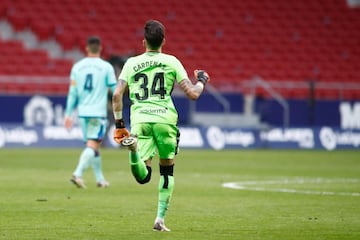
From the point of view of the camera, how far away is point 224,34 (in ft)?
134

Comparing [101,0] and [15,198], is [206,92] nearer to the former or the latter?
[101,0]

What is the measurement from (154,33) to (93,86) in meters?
6.85

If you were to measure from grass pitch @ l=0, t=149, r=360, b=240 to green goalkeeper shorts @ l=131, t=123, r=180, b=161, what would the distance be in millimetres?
820

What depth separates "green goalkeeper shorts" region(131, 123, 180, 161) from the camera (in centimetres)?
1059

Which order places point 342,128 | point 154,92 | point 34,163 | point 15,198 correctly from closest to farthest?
point 154,92
point 15,198
point 34,163
point 342,128

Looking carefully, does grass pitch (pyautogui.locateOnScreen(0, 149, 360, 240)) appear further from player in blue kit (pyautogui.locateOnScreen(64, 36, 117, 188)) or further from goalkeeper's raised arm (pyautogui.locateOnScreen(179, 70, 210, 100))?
goalkeeper's raised arm (pyautogui.locateOnScreen(179, 70, 210, 100))

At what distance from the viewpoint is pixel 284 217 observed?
12125mm

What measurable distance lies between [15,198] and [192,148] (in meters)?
17.6

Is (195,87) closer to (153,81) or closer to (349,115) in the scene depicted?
(153,81)

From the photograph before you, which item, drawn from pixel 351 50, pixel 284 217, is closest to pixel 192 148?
pixel 351 50

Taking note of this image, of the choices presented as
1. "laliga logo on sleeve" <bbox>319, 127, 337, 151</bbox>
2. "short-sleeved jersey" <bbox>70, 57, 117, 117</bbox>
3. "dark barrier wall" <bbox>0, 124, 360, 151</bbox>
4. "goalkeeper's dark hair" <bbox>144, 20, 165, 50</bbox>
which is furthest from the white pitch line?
"laliga logo on sleeve" <bbox>319, 127, 337, 151</bbox>

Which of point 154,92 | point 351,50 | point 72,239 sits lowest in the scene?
point 72,239

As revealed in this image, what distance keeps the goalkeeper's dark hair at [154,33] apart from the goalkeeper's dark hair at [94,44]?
21.5 feet

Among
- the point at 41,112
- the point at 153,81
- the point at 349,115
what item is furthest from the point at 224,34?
the point at 153,81
